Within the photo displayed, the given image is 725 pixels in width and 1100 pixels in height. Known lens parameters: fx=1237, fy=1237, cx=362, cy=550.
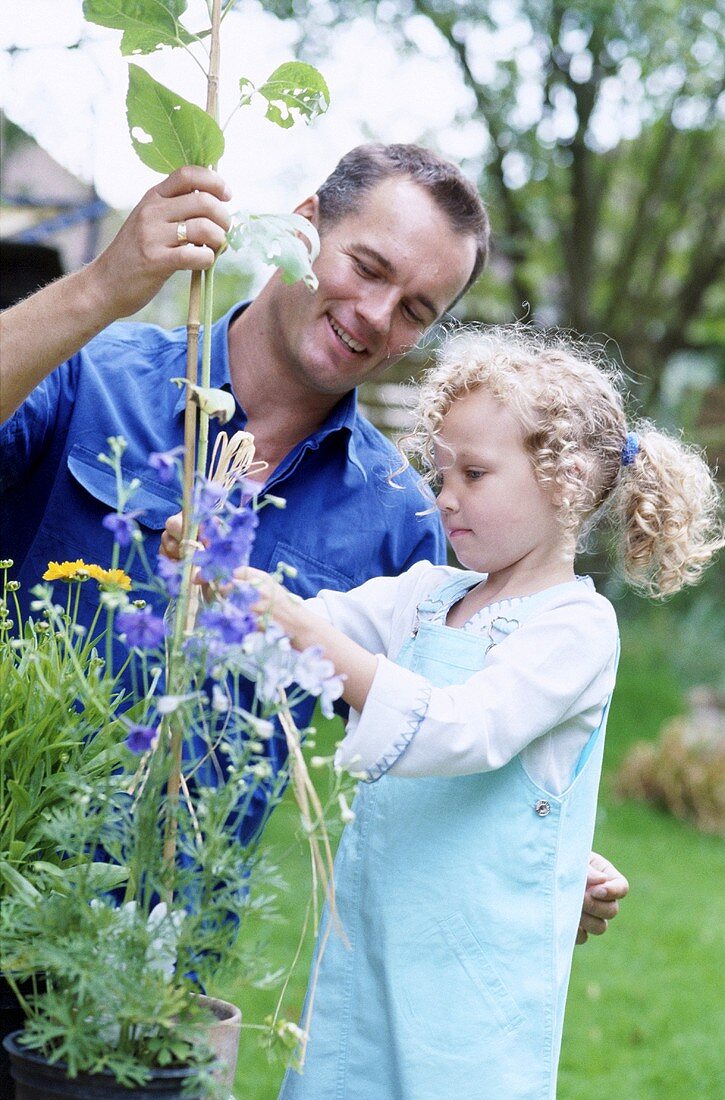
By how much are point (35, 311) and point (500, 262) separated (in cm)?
863

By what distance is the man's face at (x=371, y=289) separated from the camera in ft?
7.53

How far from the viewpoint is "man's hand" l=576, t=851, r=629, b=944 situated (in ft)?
6.03

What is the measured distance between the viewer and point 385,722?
54.7 inches

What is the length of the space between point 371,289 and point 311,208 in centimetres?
32

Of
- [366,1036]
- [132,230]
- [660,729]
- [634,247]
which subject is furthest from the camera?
[634,247]

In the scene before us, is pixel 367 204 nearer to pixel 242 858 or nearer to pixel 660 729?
pixel 242 858

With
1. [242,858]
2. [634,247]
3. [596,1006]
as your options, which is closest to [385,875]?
[242,858]

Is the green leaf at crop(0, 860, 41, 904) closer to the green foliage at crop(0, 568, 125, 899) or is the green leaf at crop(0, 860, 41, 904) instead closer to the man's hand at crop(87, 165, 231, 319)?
the green foliage at crop(0, 568, 125, 899)

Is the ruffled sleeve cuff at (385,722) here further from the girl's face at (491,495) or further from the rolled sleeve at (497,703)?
the girl's face at (491,495)

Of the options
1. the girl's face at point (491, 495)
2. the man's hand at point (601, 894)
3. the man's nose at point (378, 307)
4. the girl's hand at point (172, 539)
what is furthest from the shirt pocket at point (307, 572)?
the girl's hand at point (172, 539)

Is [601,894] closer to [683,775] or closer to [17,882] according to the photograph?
[17,882]

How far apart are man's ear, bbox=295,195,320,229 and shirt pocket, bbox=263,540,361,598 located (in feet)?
2.23

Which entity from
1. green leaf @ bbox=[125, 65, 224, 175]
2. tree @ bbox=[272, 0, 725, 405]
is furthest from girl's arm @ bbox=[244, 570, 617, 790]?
tree @ bbox=[272, 0, 725, 405]

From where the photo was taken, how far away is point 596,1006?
4.64 metres
